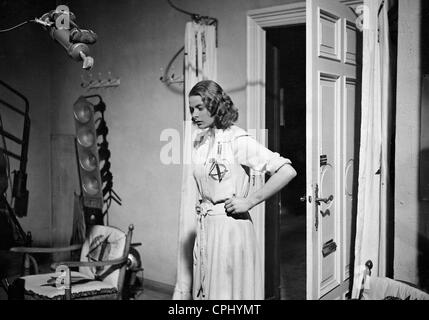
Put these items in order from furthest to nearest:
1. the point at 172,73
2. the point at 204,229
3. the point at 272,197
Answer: the point at 172,73, the point at 272,197, the point at 204,229

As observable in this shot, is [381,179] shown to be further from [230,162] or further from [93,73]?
[93,73]

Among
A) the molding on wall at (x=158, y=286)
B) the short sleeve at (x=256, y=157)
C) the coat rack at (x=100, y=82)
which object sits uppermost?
the coat rack at (x=100, y=82)

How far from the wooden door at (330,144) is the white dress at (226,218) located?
29cm

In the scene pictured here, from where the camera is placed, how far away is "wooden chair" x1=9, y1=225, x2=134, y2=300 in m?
2.91

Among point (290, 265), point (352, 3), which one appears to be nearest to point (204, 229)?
point (352, 3)

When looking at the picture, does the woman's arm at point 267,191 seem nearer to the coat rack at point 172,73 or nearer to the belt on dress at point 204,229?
the belt on dress at point 204,229

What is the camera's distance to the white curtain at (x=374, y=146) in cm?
243

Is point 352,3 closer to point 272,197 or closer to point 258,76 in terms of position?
point 258,76

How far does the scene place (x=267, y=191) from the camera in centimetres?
228

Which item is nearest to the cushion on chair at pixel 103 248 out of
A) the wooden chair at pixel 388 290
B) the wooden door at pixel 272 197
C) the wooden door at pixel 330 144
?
the wooden door at pixel 272 197

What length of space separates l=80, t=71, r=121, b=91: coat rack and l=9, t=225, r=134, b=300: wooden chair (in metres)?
1.38

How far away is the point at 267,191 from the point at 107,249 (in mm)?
1420

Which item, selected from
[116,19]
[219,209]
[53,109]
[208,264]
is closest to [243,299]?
[208,264]

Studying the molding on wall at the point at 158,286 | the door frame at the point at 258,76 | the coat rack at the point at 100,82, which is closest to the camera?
the door frame at the point at 258,76
